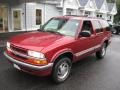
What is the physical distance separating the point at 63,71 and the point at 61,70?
0.38 ft

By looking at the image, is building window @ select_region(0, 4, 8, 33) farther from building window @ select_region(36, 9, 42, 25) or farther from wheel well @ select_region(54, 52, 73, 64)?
wheel well @ select_region(54, 52, 73, 64)

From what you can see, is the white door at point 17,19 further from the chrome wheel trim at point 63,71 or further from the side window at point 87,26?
the chrome wheel trim at point 63,71

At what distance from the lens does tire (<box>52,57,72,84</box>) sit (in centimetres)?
472

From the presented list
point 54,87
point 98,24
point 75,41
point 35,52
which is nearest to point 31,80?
point 54,87

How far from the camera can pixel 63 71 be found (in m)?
5.11

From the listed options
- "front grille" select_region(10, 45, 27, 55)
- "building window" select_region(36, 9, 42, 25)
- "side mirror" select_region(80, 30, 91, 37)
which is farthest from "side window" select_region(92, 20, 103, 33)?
"building window" select_region(36, 9, 42, 25)

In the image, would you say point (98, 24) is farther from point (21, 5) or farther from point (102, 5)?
point (102, 5)

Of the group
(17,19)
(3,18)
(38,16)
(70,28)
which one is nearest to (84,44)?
(70,28)

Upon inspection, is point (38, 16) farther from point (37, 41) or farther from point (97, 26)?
point (37, 41)

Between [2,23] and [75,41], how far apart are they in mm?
13326

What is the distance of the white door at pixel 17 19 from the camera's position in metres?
17.7

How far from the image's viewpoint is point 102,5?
3741 cm

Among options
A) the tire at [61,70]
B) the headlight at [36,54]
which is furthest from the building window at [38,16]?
the headlight at [36,54]

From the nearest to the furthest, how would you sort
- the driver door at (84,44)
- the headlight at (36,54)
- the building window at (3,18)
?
the headlight at (36,54)
the driver door at (84,44)
the building window at (3,18)
